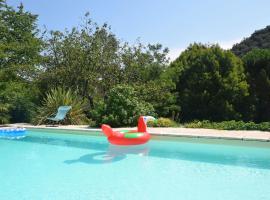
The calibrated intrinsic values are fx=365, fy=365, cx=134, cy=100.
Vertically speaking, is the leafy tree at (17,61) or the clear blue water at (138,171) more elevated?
the leafy tree at (17,61)

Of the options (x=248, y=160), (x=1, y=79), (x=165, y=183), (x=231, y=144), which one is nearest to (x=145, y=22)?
(x=1, y=79)

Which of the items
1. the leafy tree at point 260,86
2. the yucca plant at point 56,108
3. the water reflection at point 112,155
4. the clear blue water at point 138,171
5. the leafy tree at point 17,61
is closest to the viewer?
the clear blue water at point 138,171

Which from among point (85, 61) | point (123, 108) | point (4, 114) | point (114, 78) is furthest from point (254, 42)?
point (4, 114)

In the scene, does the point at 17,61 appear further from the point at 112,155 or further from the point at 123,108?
the point at 112,155

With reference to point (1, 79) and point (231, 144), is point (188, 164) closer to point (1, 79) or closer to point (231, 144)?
point (231, 144)

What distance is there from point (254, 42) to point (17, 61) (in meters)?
20.2

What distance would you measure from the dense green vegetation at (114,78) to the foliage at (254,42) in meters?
11.2

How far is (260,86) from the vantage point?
17.1 meters

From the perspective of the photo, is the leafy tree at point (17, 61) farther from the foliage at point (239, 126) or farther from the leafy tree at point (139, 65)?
the foliage at point (239, 126)

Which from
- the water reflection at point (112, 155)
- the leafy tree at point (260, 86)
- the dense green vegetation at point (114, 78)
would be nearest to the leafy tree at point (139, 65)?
the dense green vegetation at point (114, 78)

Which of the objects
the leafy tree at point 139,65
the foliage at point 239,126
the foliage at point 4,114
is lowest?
the foliage at point 239,126

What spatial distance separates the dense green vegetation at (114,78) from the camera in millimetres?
16797

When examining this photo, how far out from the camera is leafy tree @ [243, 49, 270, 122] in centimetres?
1697

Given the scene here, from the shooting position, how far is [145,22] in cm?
1916
